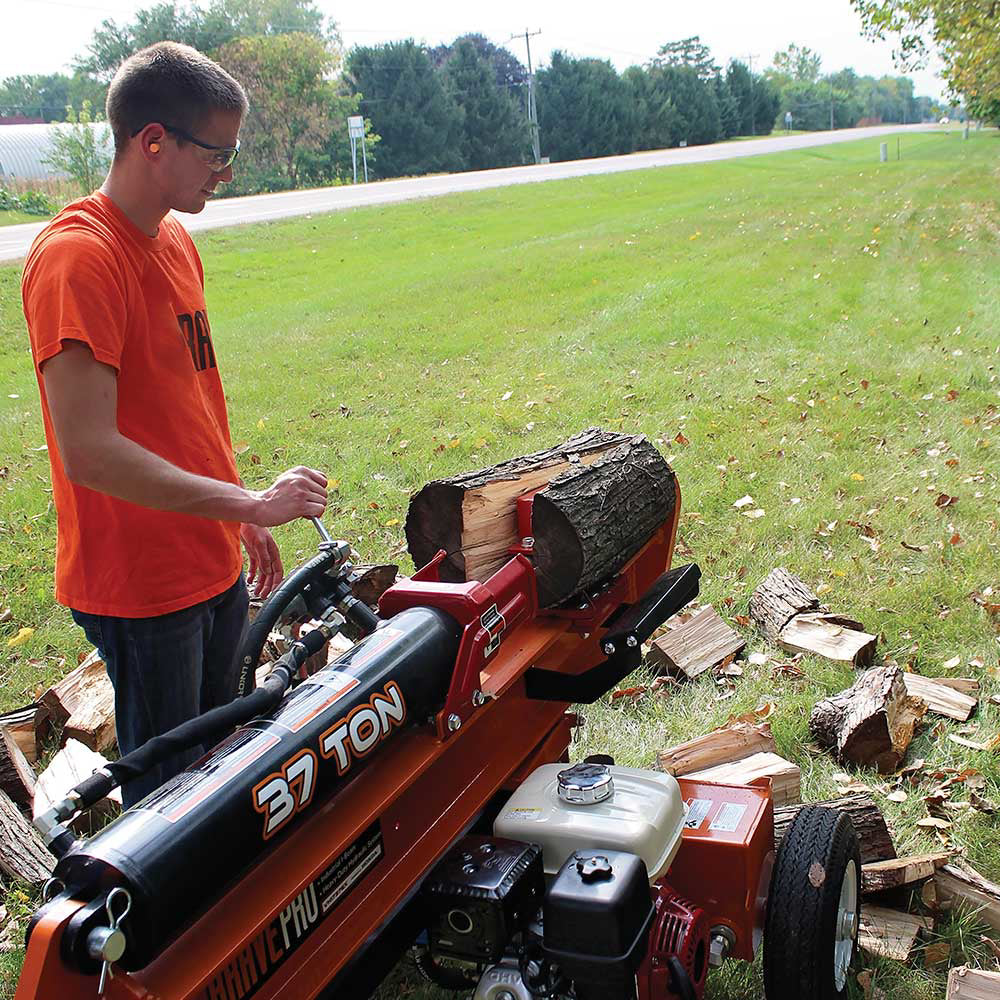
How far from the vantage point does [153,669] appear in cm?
262

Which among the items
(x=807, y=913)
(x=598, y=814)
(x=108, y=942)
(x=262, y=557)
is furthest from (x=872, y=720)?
(x=108, y=942)

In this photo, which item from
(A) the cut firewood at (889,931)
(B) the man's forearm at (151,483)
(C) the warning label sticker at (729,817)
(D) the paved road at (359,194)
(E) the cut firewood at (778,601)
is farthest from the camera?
(D) the paved road at (359,194)

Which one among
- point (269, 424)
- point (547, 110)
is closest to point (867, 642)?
point (269, 424)

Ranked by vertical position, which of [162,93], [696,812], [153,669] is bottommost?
[696,812]

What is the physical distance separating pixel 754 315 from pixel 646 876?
369 inches

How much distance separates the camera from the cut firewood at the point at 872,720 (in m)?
3.63

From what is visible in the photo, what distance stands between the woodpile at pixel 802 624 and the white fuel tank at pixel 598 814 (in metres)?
2.10

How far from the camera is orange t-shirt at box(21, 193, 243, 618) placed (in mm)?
2303

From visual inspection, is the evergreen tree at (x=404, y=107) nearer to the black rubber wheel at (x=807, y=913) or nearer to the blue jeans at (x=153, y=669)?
the blue jeans at (x=153, y=669)

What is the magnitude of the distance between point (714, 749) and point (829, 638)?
1.10 m

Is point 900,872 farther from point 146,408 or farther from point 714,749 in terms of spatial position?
point 146,408

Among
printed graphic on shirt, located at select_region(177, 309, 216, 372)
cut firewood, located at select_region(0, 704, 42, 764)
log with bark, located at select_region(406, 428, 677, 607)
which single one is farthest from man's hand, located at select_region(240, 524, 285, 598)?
cut firewood, located at select_region(0, 704, 42, 764)

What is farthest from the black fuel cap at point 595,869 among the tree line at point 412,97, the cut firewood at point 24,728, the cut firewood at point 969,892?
the tree line at point 412,97

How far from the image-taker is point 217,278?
1482 centimetres
